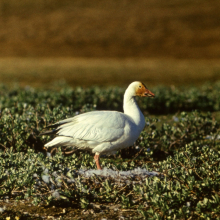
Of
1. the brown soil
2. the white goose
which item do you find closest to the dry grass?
the brown soil

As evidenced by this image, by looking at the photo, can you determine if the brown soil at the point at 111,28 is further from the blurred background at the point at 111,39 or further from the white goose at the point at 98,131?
the white goose at the point at 98,131

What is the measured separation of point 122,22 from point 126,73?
456 inches

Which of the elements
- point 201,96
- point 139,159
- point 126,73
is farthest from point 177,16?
point 139,159

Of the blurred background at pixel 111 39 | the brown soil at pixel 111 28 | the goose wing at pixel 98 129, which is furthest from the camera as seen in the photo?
the brown soil at pixel 111 28

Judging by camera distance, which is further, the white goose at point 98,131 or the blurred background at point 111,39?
the blurred background at point 111,39

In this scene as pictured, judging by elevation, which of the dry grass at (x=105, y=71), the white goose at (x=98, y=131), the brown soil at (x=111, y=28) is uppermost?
the brown soil at (x=111, y=28)

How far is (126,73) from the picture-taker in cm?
1956

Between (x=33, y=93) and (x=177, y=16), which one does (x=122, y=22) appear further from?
(x=33, y=93)

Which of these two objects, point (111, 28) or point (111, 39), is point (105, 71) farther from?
point (111, 28)

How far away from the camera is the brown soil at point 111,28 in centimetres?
2675

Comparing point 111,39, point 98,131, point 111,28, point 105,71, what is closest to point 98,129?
point 98,131

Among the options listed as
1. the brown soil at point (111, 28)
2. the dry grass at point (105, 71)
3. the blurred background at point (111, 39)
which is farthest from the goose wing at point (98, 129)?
the brown soil at point (111, 28)

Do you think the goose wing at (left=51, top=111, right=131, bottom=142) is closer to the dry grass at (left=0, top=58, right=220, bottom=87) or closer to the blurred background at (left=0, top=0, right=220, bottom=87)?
the dry grass at (left=0, top=58, right=220, bottom=87)

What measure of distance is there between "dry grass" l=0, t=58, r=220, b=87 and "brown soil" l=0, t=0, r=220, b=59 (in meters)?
2.46
